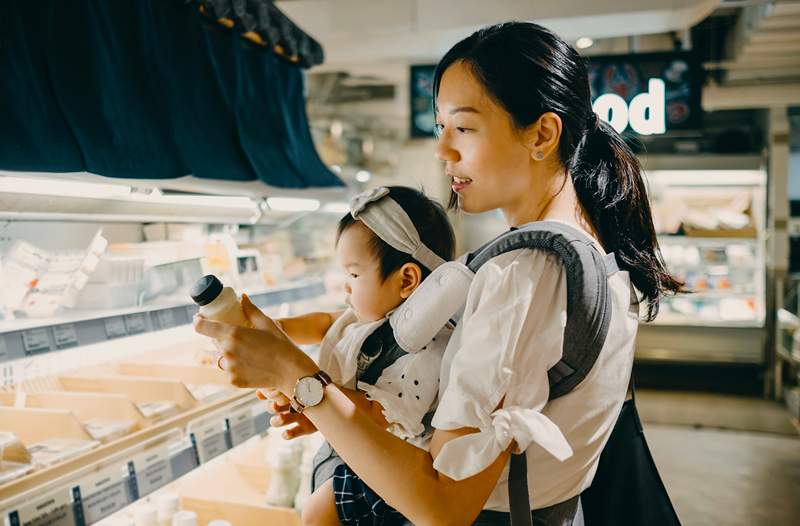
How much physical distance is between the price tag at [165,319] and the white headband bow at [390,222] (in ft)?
2.40

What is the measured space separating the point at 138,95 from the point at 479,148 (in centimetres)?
125

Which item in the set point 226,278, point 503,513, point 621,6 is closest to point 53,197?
point 226,278

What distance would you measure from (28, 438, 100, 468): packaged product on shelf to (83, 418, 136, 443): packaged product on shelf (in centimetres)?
4

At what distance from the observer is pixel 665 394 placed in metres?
6.95

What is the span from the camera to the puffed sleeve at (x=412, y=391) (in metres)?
1.33

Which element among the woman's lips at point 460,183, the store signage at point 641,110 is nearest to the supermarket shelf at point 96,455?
the woman's lips at point 460,183

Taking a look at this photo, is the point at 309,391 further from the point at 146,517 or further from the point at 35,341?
the point at 146,517

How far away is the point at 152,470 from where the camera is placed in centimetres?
162

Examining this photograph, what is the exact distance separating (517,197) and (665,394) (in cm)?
650

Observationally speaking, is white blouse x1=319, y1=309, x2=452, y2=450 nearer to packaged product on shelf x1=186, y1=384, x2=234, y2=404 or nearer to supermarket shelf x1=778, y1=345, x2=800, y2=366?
packaged product on shelf x1=186, y1=384, x2=234, y2=404

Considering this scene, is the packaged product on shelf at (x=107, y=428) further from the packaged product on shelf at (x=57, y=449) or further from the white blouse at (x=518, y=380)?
the white blouse at (x=518, y=380)

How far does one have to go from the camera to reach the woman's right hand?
1.32m

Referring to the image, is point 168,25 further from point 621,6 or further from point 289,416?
point 621,6

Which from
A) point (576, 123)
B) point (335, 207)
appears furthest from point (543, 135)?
point (335, 207)
